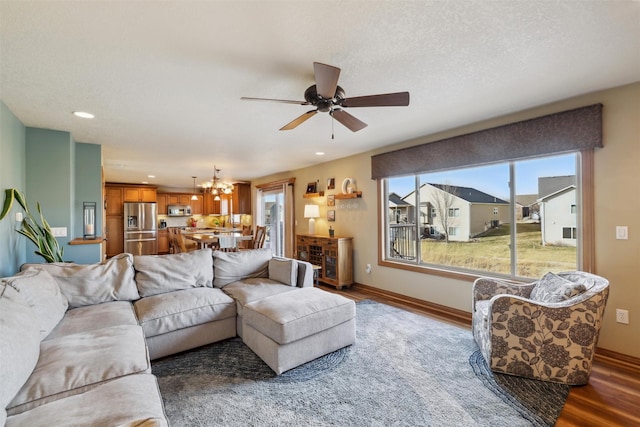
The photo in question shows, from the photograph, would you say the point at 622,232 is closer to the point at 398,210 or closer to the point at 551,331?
the point at 551,331

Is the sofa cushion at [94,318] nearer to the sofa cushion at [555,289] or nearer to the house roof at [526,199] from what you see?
the sofa cushion at [555,289]

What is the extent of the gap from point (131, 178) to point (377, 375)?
8.20 m

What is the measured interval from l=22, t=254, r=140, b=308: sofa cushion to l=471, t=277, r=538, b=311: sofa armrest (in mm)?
3386

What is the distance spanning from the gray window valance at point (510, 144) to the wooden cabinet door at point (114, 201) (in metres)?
8.03

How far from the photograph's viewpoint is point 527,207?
3240mm

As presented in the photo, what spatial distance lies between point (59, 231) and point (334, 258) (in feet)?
12.6

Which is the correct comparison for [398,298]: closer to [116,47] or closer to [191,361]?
[191,361]

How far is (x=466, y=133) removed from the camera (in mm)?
3570

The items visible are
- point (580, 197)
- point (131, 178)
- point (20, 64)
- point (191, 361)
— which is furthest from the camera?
point (131, 178)

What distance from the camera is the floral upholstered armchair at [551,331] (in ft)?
6.88

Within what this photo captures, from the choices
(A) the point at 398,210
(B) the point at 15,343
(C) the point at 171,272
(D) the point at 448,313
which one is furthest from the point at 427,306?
(B) the point at 15,343

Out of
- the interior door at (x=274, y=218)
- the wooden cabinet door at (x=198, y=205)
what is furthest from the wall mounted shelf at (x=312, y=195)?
the wooden cabinet door at (x=198, y=205)

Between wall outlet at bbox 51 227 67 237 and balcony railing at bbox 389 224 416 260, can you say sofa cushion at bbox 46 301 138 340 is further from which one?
balcony railing at bbox 389 224 416 260

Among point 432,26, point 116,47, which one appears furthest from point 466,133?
point 116,47
